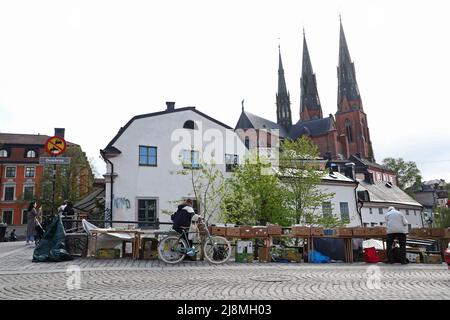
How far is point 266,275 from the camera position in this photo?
343 inches

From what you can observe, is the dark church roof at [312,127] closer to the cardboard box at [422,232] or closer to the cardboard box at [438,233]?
the cardboard box at [422,232]

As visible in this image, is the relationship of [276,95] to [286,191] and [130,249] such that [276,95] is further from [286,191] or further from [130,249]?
[130,249]

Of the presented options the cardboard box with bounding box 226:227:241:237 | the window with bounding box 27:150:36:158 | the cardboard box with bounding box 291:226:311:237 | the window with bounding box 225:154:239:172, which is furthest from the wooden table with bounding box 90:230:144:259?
the window with bounding box 27:150:36:158

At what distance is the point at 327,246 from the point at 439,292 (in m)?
7.06

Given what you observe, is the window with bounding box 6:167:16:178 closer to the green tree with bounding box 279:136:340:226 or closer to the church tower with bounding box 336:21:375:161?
the green tree with bounding box 279:136:340:226

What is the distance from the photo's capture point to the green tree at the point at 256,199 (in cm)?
2069

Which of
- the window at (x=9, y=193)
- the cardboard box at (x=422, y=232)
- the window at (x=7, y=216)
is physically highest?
the window at (x=9, y=193)

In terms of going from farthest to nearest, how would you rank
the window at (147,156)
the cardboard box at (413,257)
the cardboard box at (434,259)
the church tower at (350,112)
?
the church tower at (350,112), the window at (147,156), the cardboard box at (413,257), the cardboard box at (434,259)

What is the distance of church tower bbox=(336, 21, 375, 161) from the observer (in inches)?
3602

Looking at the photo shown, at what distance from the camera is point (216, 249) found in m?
11.1

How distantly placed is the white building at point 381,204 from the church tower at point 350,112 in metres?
37.6

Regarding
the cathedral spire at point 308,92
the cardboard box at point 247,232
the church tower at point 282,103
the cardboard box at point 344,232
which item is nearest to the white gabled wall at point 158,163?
the cardboard box at point 247,232

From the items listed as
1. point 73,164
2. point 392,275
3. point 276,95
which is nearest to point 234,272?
point 392,275

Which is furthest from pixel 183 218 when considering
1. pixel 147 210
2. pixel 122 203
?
pixel 147 210
